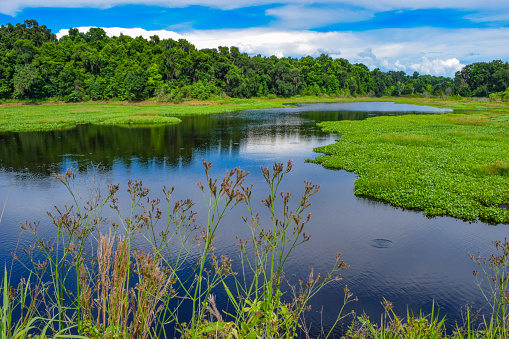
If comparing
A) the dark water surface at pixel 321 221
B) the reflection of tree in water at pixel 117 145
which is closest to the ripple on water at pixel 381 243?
the dark water surface at pixel 321 221

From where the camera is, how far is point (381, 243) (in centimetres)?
1316

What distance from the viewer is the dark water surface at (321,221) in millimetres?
10219

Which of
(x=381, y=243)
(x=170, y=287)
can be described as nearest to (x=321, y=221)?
(x=381, y=243)

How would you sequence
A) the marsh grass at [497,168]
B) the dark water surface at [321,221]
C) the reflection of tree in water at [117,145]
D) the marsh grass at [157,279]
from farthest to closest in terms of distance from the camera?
the reflection of tree in water at [117,145] < the marsh grass at [497,168] < the dark water surface at [321,221] < the marsh grass at [157,279]

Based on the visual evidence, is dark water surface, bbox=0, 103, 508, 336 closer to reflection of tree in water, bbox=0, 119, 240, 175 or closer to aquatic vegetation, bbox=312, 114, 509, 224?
reflection of tree in water, bbox=0, 119, 240, 175

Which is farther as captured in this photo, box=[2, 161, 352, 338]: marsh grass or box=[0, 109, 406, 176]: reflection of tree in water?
box=[0, 109, 406, 176]: reflection of tree in water

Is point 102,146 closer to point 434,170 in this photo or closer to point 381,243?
point 381,243

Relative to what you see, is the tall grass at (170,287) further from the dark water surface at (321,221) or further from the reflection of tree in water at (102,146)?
the reflection of tree in water at (102,146)

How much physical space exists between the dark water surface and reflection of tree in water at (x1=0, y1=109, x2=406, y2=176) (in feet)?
0.49

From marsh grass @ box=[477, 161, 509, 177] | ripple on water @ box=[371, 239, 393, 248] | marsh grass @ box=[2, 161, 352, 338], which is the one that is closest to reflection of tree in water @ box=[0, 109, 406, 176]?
ripple on water @ box=[371, 239, 393, 248]

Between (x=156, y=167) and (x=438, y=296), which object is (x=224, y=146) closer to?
(x=156, y=167)

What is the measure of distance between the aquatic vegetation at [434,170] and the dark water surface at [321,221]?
90cm

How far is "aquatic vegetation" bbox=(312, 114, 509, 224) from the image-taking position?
53.4 ft

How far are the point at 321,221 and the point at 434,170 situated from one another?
9958 millimetres
